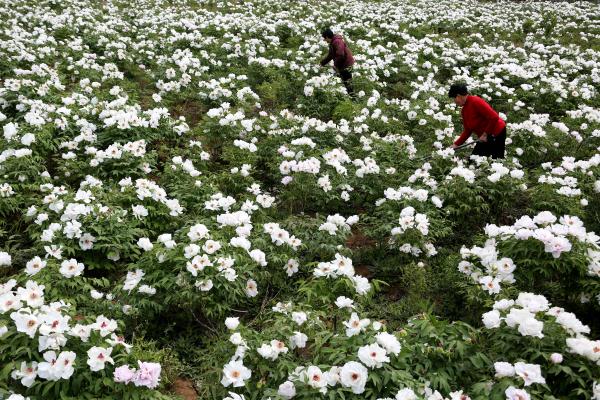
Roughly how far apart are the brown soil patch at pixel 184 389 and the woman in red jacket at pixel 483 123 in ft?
17.1

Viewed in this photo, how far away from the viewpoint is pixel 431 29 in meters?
16.3

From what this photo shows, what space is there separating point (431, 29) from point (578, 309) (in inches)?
548

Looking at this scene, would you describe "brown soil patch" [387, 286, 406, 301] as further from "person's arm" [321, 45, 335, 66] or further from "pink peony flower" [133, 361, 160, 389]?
"person's arm" [321, 45, 335, 66]

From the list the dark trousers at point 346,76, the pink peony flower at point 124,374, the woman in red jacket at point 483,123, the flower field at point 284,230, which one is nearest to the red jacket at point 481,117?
the woman in red jacket at point 483,123

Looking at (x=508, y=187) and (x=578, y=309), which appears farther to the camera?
(x=508, y=187)

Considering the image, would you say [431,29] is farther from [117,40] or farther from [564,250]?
[564,250]

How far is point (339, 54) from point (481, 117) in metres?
4.62

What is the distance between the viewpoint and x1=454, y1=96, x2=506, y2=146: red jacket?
6.84 m

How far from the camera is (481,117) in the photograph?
22.7ft

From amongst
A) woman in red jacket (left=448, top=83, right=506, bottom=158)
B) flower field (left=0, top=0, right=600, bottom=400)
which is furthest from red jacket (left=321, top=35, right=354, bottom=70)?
woman in red jacket (left=448, top=83, right=506, bottom=158)

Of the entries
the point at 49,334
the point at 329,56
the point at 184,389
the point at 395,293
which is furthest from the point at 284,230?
the point at 329,56

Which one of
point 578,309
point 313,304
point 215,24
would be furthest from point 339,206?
point 215,24

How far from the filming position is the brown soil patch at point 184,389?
3816 millimetres

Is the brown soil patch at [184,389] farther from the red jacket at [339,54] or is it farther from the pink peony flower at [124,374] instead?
the red jacket at [339,54]
